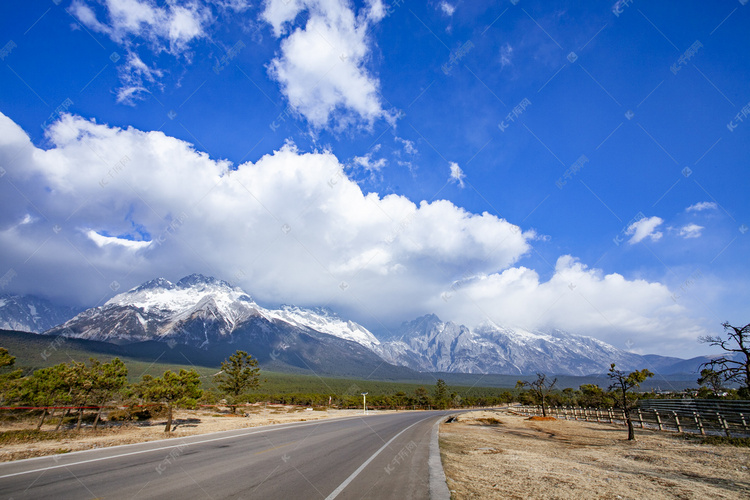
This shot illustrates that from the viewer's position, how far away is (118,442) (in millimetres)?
16312

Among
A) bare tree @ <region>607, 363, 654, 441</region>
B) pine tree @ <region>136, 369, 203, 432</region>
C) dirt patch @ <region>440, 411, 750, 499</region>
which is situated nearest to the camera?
dirt patch @ <region>440, 411, 750, 499</region>

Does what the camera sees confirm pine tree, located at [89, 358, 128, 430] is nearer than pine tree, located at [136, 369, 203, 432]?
Yes

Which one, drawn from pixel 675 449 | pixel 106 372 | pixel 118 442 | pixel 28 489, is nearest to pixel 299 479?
pixel 28 489

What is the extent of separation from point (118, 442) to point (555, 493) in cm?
1916

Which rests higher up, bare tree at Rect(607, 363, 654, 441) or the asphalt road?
bare tree at Rect(607, 363, 654, 441)

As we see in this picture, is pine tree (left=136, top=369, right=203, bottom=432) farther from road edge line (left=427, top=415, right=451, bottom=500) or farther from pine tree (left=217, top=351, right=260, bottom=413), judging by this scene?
pine tree (left=217, top=351, right=260, bottom=413)

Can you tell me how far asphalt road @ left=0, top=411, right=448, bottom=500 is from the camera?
7.74 meters

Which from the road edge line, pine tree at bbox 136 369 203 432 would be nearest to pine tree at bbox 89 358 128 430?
pine tree at bbox 136 369 203 432

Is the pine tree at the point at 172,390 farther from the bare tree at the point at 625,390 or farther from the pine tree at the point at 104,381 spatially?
the bare tree at the point at 625,390

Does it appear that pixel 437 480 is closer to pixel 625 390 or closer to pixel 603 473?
pixel 603 473

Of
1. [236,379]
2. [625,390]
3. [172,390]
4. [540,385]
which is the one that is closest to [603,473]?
[625,390]

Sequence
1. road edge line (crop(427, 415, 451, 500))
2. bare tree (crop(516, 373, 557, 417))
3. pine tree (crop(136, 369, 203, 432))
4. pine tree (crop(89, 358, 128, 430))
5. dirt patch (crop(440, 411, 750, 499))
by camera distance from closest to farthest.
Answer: road edge line (crop(427, 415, 451, 500)) → dirt patch (crop(440, 411, 750, 499)) → pine tree (crop(89, 358, 128, 430)) → pine tree (crop(136, 369, 203, 432)) → bare tree (crop(516, 373, 557, 417))

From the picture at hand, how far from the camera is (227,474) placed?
9602 mm

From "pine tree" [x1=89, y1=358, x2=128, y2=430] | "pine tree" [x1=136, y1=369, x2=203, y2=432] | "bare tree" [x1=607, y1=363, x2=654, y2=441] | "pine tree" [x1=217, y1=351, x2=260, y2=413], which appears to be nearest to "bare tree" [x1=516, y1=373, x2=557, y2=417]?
"bare tree" [x1=607, y1=363, x2=654, y2=441]
